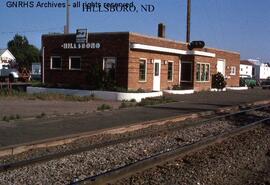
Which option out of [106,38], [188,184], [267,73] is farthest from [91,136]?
[267,73]

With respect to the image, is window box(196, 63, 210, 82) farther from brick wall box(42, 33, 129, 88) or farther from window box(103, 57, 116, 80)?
brick wall box(42, 33, 129, 88)

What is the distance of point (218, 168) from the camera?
9273mm

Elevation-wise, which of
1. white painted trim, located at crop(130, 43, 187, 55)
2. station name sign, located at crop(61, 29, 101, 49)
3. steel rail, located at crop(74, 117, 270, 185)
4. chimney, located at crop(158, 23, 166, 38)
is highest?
chimney, located at crop(158, 23, 166, 38)

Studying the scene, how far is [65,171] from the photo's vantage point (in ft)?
28.4

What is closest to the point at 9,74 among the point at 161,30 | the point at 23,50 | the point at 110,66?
the point at 161,30

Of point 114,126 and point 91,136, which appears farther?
point 114,126

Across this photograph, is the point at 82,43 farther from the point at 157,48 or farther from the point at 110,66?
the point at 157,48

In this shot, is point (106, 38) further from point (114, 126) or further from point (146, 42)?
point (114, 126)

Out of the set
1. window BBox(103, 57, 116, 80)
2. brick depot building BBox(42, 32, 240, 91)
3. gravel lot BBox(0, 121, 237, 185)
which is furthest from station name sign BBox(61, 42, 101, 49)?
gravel lot BBox(0, 121, 237, 185)

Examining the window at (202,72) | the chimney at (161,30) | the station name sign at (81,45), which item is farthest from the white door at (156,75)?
the chimney at (161,30)

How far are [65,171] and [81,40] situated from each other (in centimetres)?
2193

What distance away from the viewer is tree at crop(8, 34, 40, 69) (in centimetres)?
10969

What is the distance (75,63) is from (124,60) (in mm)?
3895

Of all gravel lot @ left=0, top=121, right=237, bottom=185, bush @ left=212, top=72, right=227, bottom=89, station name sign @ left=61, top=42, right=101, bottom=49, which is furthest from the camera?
bush @ left=212, top=72, right=227, bottom=89
